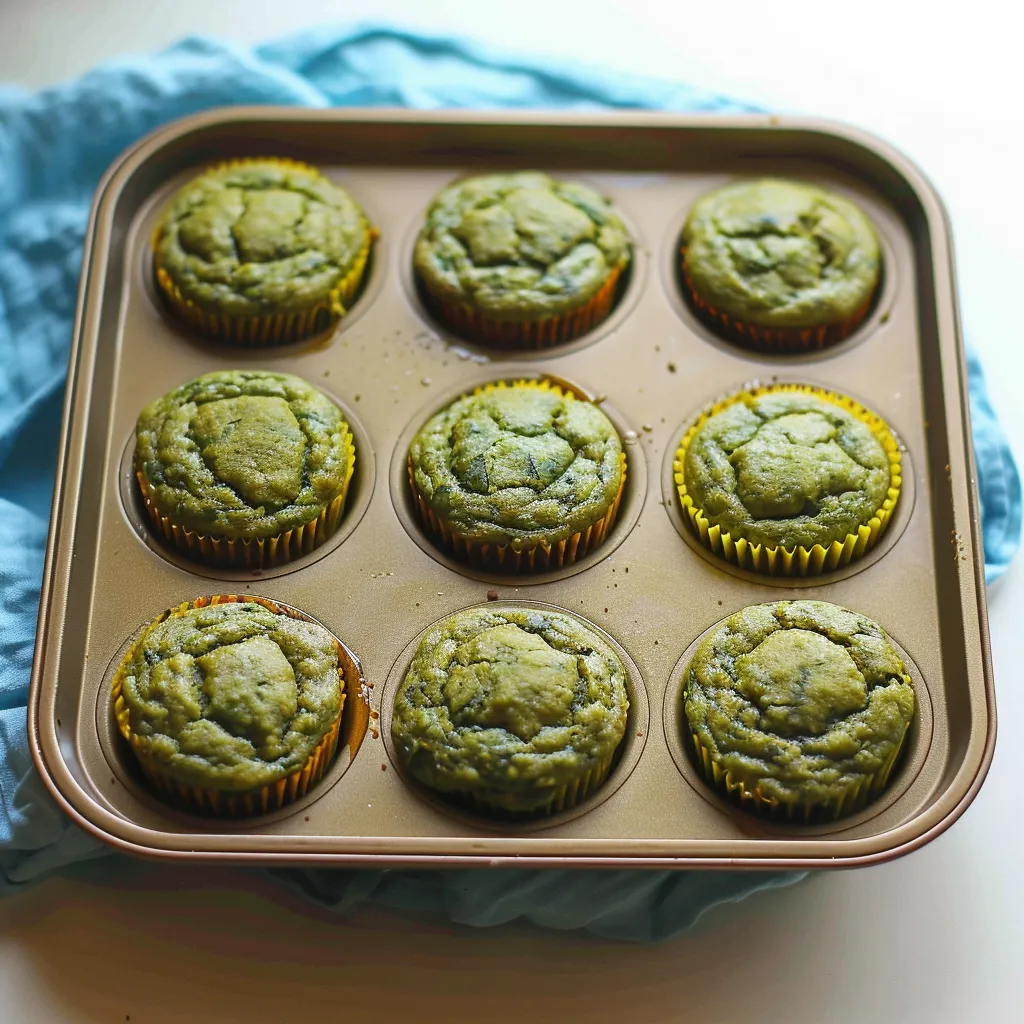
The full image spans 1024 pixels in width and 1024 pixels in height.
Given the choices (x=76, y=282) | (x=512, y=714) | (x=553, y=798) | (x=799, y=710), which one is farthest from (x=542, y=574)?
(x=76, y=282)

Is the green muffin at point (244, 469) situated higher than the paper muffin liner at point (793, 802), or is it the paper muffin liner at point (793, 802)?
the green muffin at point (244, 469)

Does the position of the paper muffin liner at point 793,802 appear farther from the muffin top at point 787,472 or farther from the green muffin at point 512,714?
the muffin top at point 787,472

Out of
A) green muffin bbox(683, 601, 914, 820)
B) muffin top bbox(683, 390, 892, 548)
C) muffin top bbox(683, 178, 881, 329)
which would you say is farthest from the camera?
muffin top bbox(683, 178, 881, 329)

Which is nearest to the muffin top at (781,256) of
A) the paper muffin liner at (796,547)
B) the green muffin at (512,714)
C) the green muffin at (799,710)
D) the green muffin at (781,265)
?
the green muffin at (781,265)

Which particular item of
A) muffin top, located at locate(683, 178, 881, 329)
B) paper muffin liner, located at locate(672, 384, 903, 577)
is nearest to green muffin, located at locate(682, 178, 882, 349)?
muffin top, located at locate(683, 178, 881, 329)

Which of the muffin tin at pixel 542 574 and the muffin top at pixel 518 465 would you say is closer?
the muffin tin at pixel 542 574

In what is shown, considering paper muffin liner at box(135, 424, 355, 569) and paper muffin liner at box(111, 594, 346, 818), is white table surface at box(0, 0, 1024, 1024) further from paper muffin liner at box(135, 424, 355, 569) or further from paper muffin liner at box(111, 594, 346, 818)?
paper muffin liner at box(135, 424, 355, 569)

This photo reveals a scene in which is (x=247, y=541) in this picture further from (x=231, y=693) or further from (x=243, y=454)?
→ (x=231, y=693)
